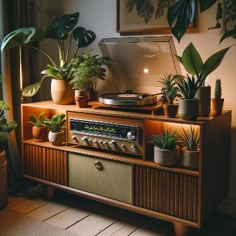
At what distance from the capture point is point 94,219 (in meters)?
2.13

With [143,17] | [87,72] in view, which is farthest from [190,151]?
[143,17]

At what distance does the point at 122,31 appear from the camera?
7.63 ft

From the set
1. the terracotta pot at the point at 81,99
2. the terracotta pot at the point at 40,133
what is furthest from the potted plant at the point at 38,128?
the terracotta pot at the point at 81,99

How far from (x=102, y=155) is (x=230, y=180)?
762 millimetres

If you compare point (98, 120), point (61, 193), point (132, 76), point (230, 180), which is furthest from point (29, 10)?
point (230, 180)

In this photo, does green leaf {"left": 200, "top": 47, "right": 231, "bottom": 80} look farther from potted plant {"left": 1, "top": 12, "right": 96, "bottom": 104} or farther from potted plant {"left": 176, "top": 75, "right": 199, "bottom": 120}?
potted plant {"left": 1, "top": 12, "right": 96, "bottom": 104}

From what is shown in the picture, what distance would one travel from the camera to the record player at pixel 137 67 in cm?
206

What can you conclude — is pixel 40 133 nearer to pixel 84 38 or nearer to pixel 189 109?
pixel 84 38

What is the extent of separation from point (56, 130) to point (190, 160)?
0.90 metres

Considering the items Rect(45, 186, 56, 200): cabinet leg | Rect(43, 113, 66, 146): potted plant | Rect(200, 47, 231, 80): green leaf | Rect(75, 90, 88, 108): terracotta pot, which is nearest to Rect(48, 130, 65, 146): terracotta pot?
Rect(43, 113, 66, 146): potted plant

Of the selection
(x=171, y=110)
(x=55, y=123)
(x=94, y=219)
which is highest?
(x=171, y=110)

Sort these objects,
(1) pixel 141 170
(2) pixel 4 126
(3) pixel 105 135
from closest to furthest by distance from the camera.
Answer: (1) pixel 141 170 < (3) pixel 105 135 < (2) pixel 4 126

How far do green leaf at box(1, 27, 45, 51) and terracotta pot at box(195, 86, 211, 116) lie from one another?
1058 mm

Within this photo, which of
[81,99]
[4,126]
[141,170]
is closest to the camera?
[141,170]
